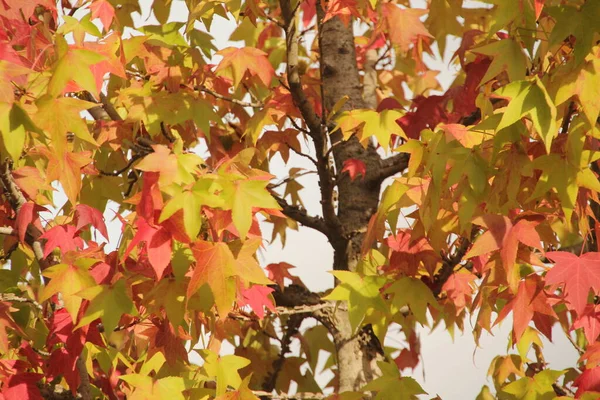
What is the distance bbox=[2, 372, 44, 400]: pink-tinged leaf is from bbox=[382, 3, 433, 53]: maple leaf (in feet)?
6.09

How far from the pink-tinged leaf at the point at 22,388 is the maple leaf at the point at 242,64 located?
121cm

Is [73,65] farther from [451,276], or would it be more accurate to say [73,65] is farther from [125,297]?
[451,276]

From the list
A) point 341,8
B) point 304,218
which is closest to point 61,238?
point 304,218

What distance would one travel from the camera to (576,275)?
2.05 m

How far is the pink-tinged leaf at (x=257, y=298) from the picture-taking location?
228 centimetres

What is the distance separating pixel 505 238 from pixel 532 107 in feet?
1.11

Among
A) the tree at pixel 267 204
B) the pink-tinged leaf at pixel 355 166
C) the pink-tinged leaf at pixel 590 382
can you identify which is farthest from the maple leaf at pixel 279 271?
the pink-tinged leaf at pixel 590 382

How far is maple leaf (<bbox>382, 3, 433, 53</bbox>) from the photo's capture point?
3.22 meters

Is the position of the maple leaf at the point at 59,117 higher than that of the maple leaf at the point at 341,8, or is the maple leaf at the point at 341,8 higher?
the maple leaf at the point at 341,8

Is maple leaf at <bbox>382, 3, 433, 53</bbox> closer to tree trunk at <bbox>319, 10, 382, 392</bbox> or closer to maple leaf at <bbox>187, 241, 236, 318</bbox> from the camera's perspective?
tree trunk at <bbox>319, 10, 382, 392</bbox>

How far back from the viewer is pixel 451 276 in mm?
2773

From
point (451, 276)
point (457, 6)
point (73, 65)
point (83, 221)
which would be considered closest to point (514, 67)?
point (451, 276)

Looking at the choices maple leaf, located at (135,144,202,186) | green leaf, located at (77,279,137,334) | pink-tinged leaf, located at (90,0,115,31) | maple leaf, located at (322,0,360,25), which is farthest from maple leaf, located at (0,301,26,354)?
maple leaf, located at (322,0,360,25)

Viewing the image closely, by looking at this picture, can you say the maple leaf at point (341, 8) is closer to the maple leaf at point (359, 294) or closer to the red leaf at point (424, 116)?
the red leaf at point (424, 116)
